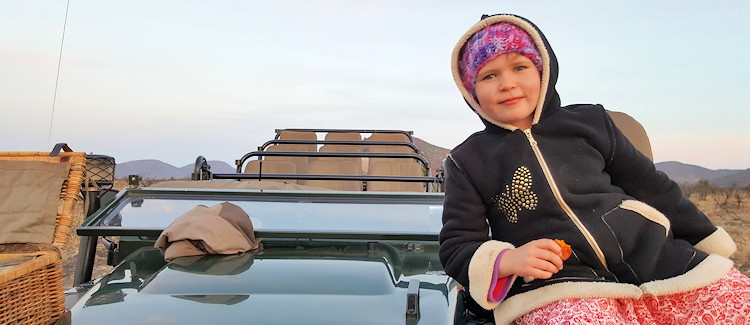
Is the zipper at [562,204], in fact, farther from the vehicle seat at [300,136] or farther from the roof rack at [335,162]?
the vehicle seat at [300,136]

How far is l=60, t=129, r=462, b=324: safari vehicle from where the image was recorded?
212cm

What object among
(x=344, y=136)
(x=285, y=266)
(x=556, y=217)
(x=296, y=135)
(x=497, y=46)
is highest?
(x=296, y=135)

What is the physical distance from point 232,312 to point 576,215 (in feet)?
A: 3.36

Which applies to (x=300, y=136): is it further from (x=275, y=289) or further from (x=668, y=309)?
(x=668, y=309)

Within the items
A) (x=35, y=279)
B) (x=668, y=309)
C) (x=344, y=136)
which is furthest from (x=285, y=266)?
(x=344, y=136)

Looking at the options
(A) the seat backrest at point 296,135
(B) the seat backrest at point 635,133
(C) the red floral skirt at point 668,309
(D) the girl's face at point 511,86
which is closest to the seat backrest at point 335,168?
(A) the seat backrest at point 296,135

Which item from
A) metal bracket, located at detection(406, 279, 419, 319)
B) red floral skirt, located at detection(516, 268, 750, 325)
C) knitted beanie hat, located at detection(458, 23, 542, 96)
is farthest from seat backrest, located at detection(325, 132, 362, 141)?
red floral skirt, located at detection(516, 268, 750, 325)

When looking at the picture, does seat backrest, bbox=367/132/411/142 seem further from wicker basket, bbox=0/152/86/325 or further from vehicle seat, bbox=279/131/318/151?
wicker basket, bbox=0/152/86/325

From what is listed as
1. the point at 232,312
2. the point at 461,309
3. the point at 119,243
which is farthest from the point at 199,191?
the point at 461,309

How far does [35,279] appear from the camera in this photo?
2.21 metres

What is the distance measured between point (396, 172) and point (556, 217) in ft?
19.3

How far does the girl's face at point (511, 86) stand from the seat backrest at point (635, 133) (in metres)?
0.73

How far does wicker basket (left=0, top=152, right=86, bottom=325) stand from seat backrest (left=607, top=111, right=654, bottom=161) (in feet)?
→ 6.66

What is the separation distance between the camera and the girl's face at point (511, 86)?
2105 millimetres
